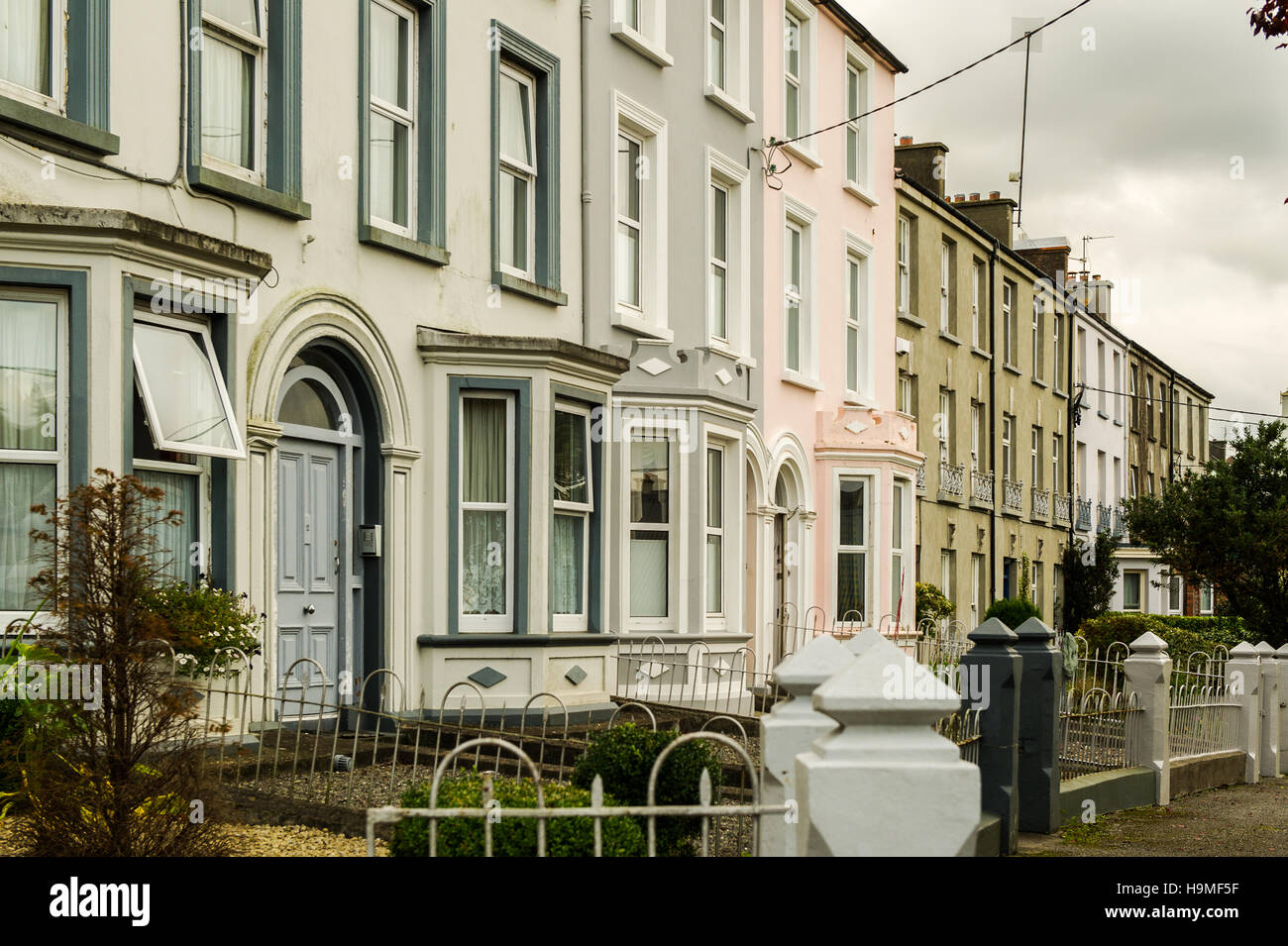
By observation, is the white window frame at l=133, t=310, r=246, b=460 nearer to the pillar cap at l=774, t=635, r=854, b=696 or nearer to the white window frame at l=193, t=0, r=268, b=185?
the white window frame at l=193, t=0, r=268, b=185

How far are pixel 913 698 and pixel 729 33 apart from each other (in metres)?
16.0

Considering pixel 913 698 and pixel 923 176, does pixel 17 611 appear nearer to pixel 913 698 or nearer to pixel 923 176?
pixel 913 698

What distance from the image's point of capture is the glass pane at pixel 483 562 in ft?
44.3

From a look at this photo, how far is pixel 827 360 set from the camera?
22188mm

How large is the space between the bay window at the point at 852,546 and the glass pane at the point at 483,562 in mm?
9383

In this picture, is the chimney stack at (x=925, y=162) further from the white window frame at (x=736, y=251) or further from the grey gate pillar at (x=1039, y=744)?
the grey gate pillar at (x=1039, y=744)

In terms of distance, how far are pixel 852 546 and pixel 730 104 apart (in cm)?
670

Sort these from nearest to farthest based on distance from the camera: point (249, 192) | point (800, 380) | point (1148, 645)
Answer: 1. point (249, 192)
2. point (1148, 645)
3. point (800, 380)

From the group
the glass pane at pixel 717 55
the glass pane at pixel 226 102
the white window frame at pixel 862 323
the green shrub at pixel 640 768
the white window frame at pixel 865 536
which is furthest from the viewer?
the white window frame at pixel 862 323

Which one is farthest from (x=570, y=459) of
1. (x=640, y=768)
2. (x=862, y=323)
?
(x=862, y=323)

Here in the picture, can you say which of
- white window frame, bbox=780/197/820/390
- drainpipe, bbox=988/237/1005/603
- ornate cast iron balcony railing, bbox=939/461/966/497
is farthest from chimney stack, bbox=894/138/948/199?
white window frame, bbox=780/197/820/390

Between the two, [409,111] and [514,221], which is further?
[514,221]

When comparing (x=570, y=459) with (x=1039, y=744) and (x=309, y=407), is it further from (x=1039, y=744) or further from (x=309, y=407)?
(x=1039, y=744)

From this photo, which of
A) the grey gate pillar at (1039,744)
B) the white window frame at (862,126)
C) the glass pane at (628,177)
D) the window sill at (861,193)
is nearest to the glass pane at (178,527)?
the grey gate pillar at (1039,744)
